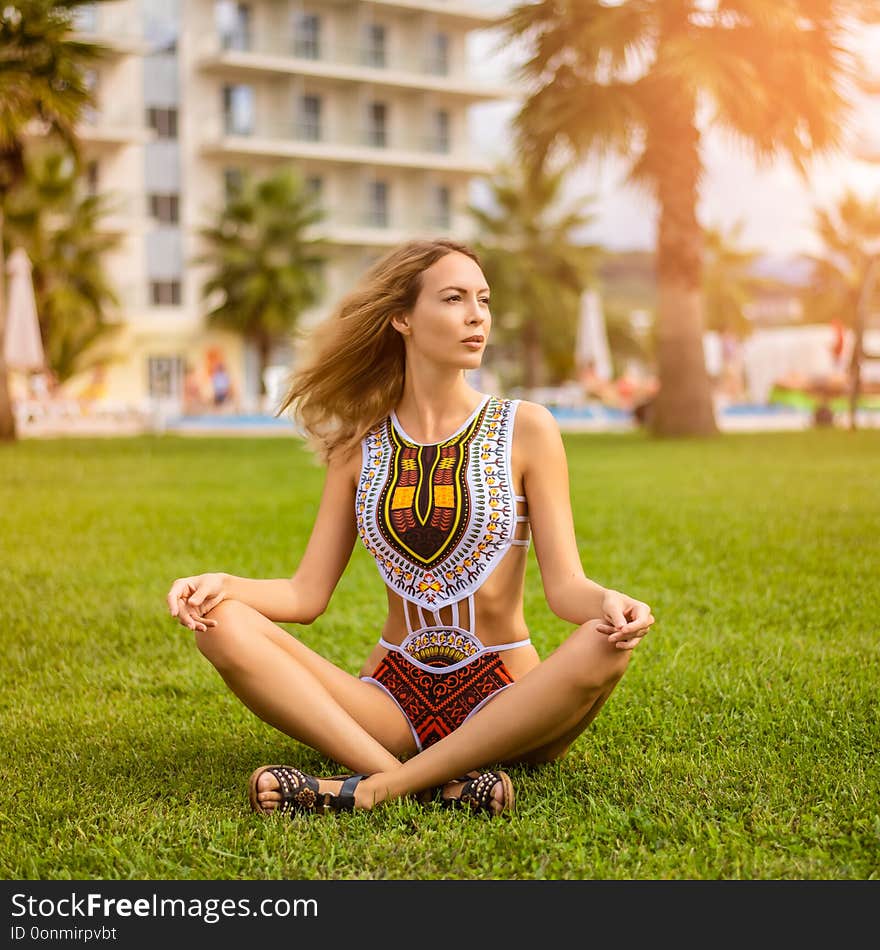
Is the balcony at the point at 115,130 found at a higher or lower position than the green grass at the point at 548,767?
higher

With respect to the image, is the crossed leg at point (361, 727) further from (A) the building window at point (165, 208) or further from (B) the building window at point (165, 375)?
(A) the building window at point (165, 208)

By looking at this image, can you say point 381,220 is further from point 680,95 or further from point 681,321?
point 680,95

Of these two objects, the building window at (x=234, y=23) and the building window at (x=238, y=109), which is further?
the building window at (x=238, y=109)

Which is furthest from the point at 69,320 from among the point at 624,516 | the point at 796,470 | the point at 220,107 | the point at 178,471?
the point at 624,516

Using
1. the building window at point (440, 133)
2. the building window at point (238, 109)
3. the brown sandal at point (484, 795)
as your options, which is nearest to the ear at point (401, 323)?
the brown sandal at point (484, 795)

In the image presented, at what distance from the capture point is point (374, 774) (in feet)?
11.0

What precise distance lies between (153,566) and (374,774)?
183 inches

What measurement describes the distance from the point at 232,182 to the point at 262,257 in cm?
576

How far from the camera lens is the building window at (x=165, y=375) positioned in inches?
1800

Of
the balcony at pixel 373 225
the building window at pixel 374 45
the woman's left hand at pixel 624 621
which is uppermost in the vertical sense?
the building window at pixel 374 45

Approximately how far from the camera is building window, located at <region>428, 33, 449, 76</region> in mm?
50906

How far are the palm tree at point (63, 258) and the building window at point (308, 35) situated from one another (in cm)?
1132

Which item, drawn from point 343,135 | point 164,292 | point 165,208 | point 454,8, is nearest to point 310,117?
point 343,135
